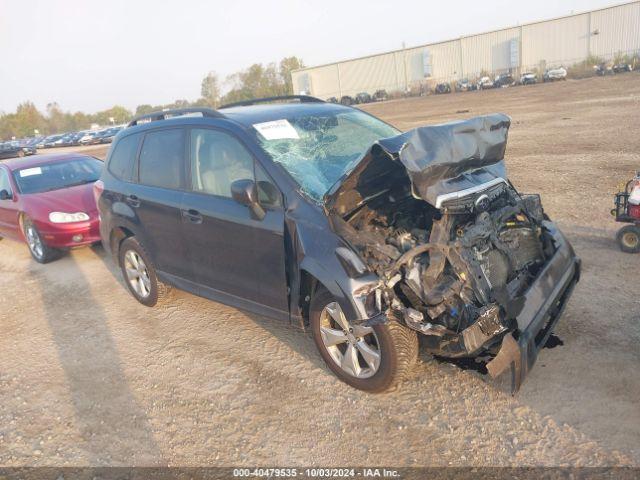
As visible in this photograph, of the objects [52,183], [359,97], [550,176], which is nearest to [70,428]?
[52,183]

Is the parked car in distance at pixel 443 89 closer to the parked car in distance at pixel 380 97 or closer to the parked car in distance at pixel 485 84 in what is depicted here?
the parked car in distance at pixel 485 84

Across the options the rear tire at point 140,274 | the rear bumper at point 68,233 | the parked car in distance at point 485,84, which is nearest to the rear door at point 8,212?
the rear bumper at point 68,233

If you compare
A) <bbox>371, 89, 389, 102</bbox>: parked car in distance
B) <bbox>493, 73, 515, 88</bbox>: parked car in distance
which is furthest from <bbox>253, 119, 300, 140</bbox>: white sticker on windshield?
<bbox>371, 89, 389, 102</bbox>: parked car in distance

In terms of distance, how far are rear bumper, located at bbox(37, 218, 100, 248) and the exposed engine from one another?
521 cm

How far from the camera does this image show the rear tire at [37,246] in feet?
24.8

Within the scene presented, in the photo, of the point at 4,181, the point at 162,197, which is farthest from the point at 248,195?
the point at 4,181

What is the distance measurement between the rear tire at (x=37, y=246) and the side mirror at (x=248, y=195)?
5125mm

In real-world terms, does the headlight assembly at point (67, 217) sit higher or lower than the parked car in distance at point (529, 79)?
higher

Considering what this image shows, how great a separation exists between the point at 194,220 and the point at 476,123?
2442mm

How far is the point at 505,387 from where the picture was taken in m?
3.43

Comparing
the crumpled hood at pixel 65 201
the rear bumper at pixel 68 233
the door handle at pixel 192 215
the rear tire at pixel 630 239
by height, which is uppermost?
the door handle at pixel 192 215

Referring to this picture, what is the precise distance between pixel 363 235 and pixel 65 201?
591 cm

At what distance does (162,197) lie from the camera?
4.69 m

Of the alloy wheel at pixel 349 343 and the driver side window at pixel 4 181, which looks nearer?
the alloy wheel at pixel 349 343
